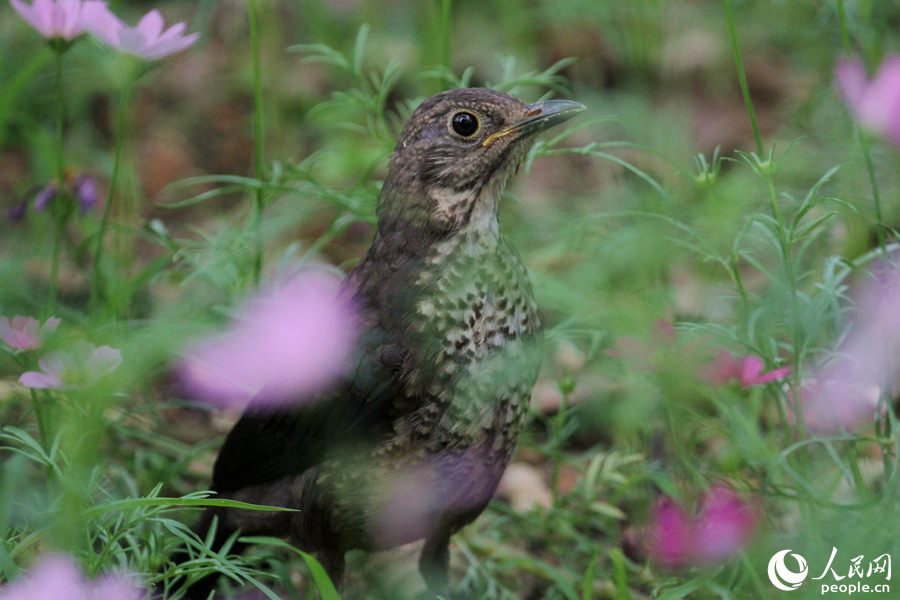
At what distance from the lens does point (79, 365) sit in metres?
2.22

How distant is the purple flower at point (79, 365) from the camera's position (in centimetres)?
219

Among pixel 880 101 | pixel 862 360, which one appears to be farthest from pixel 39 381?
pixel 880 101

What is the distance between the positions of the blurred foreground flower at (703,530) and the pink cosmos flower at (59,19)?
2.13 metres

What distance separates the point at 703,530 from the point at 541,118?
45.7 inches

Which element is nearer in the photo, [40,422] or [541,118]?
[40,422]

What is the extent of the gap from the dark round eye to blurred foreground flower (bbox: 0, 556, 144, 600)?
1384mm

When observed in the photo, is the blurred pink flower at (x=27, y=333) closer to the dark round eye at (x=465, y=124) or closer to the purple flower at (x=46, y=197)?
the purple flower at (x=46, y=197)

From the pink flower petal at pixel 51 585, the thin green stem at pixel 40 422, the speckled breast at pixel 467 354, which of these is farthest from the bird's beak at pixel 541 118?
the pink flower petal at pixel 51 585

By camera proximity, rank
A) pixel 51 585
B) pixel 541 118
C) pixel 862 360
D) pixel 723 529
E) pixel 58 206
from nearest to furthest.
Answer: pixel 51 585, pixel 862 360, pixel 723 529, pixel 541 118, pixel 58 206

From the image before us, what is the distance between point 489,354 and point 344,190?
3.66ft

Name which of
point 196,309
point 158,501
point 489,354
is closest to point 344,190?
point 196,309

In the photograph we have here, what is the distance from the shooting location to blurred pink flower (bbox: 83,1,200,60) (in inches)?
98.2

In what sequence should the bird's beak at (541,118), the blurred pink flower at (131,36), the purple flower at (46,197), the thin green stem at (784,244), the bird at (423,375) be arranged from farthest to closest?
the purple flower at (46,197)
the blurred pink flower at (131,36)
the bird's beak at (541,118)
the bird at (423,375)
the thin green stem at (784,244)

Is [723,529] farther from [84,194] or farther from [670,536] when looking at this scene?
[84,194]
